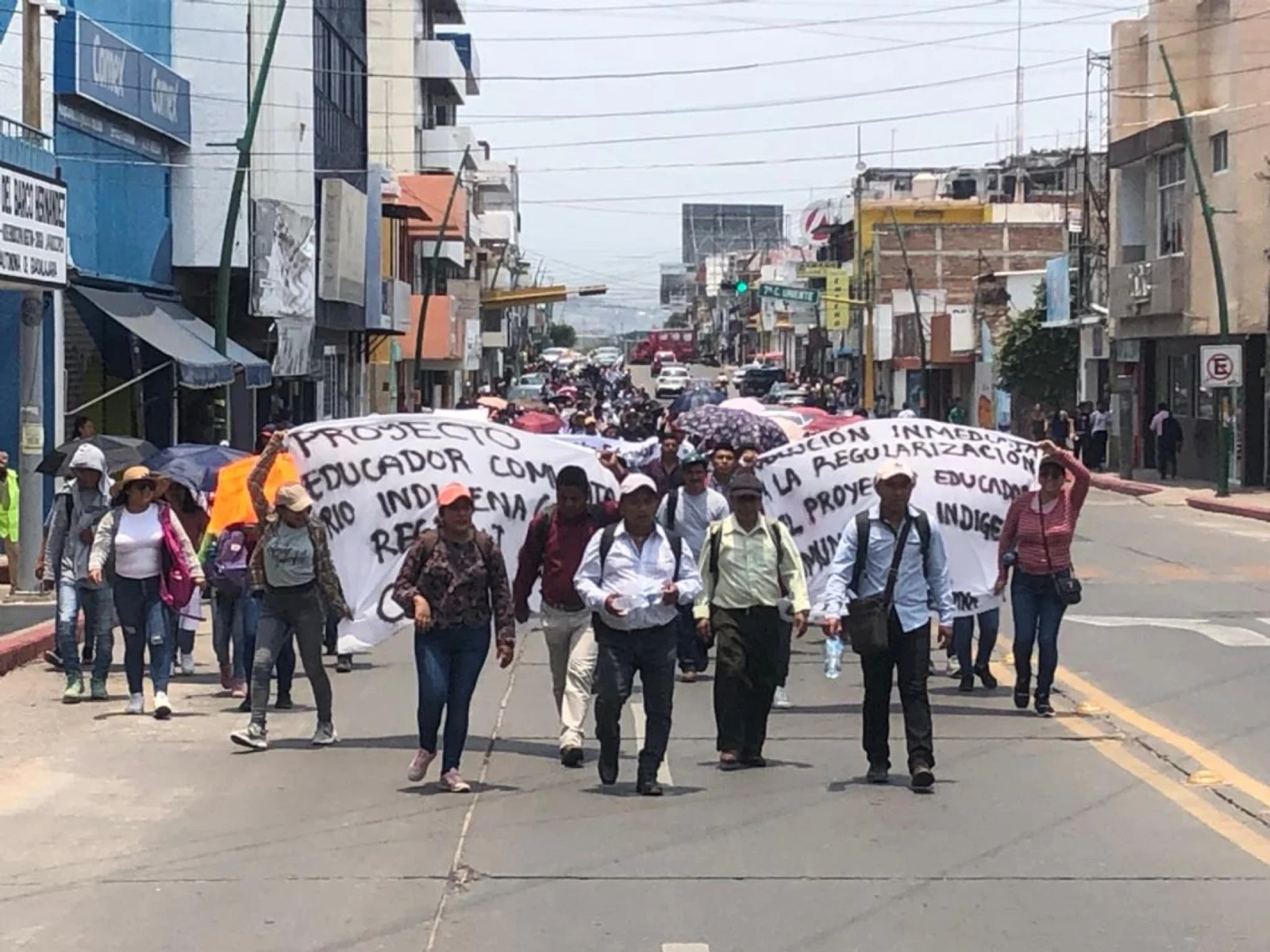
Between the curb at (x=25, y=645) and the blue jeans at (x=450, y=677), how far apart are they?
6.28 metres

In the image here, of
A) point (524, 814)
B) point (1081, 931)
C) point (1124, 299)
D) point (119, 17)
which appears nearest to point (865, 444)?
point (524, 814)

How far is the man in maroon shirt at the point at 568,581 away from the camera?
10.7 metres

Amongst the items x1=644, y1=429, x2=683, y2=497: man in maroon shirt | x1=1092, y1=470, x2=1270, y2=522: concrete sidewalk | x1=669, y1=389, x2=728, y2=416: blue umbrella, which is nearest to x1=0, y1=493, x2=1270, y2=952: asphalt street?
x1=644, y1=429, x2=683, y2=497: man in maroon shirt

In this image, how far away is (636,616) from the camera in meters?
10.1

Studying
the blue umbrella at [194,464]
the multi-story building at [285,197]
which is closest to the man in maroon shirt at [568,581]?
the blue umbrella at [194,464]

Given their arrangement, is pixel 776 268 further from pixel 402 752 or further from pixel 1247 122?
pixel 402 752

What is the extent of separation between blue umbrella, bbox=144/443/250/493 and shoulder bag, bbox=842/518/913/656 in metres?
6.41

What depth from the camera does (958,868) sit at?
8336 millimetres

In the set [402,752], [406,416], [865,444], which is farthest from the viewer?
[865,444]

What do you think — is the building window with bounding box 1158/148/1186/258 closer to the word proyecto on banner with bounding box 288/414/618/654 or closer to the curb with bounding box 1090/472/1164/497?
the curb with bounding box 1090/472/1164/497

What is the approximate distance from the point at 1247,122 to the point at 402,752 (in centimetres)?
3255

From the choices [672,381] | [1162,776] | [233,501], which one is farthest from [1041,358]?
[1162,776]

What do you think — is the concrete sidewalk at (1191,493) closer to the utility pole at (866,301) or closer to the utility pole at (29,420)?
the utility pole at (29,420)

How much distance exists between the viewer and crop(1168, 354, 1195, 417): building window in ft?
150
